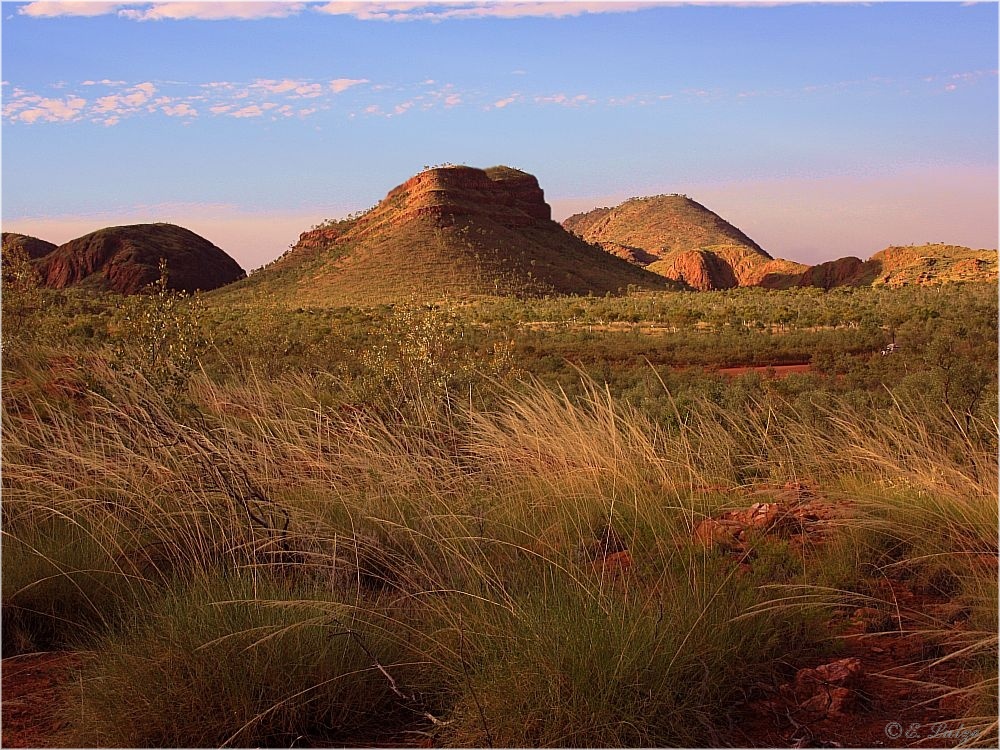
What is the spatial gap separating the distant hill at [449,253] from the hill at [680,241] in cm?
1539

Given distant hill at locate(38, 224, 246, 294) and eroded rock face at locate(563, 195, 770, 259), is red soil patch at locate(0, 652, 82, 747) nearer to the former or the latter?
distant hill at locate(38, 224, 246, 294)

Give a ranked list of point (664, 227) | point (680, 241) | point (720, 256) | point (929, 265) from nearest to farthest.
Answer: point (929, 265) < point (720, 256) < point (680, 241) < point (664, 227)

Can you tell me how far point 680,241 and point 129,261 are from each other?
79944 millimetres

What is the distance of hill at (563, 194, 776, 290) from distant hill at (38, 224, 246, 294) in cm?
5101

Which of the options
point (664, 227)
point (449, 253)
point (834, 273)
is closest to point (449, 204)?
point (449, 253)

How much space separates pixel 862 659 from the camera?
10.2ft

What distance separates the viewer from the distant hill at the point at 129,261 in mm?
84750

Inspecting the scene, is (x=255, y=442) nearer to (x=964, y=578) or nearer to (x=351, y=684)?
(x=351, y=684)

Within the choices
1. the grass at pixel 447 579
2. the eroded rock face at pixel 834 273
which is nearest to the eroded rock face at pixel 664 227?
the eroded rock face at pixel 834 273

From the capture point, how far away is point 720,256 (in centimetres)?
11262

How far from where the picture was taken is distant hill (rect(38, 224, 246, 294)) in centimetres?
8475

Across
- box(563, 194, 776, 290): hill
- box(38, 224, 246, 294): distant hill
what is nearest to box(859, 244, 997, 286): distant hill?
box(563, 194, 776, 290): hill

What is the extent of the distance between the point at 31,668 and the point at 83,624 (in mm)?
298

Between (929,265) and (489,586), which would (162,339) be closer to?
(489,586)
